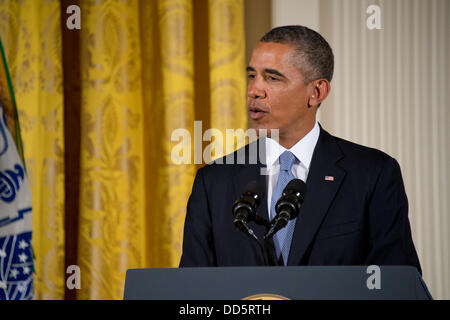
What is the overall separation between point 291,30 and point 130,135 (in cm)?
97

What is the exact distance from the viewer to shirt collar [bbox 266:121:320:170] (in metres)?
1.52

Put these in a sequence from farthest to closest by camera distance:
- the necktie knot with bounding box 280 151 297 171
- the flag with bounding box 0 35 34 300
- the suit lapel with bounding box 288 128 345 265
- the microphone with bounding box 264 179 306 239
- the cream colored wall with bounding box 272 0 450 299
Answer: the cream colored wall with bounding box 272 0 450 299
the flag with bounding box 0 35 34 300
the necktie knot with bounding box 280 151 297 171
the suit lapel with bounding box 288 128 345 265
the microphone with bounding box 264 179 306 239

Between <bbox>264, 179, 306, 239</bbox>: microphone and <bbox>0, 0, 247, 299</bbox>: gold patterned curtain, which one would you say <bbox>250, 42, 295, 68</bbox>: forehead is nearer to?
<bbox>264, 179, 306, 239</bbox>: microphone

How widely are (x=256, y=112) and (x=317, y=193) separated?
11.4 inches

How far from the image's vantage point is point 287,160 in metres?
1.50

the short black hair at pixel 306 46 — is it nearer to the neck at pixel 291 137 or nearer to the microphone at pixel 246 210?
the neck at pixel 291 137

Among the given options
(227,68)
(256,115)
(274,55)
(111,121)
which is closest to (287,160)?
(256,115)

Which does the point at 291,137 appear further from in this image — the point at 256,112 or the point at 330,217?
the point at 330,217

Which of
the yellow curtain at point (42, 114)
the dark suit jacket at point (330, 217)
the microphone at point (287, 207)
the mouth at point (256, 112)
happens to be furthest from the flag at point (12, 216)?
the microphone at point (287, 207)

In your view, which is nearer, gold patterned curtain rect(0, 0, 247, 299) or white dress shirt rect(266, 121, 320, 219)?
white dress shirt rect(266, 121, 320, 219)

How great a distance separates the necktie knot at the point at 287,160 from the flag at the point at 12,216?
3.42 feet

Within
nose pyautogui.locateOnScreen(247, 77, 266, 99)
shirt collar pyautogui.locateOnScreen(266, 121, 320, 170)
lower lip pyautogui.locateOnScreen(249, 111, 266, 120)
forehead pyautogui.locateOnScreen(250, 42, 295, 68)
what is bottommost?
shirt collar pyautogui.locateOnScreen(266, 121, 320, 170)

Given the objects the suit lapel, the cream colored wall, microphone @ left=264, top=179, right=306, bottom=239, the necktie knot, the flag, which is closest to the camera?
microphone @ left=264, top=179, right=306, bottom=239

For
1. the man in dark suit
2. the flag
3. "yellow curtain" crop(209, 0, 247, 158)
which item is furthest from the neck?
the flag
